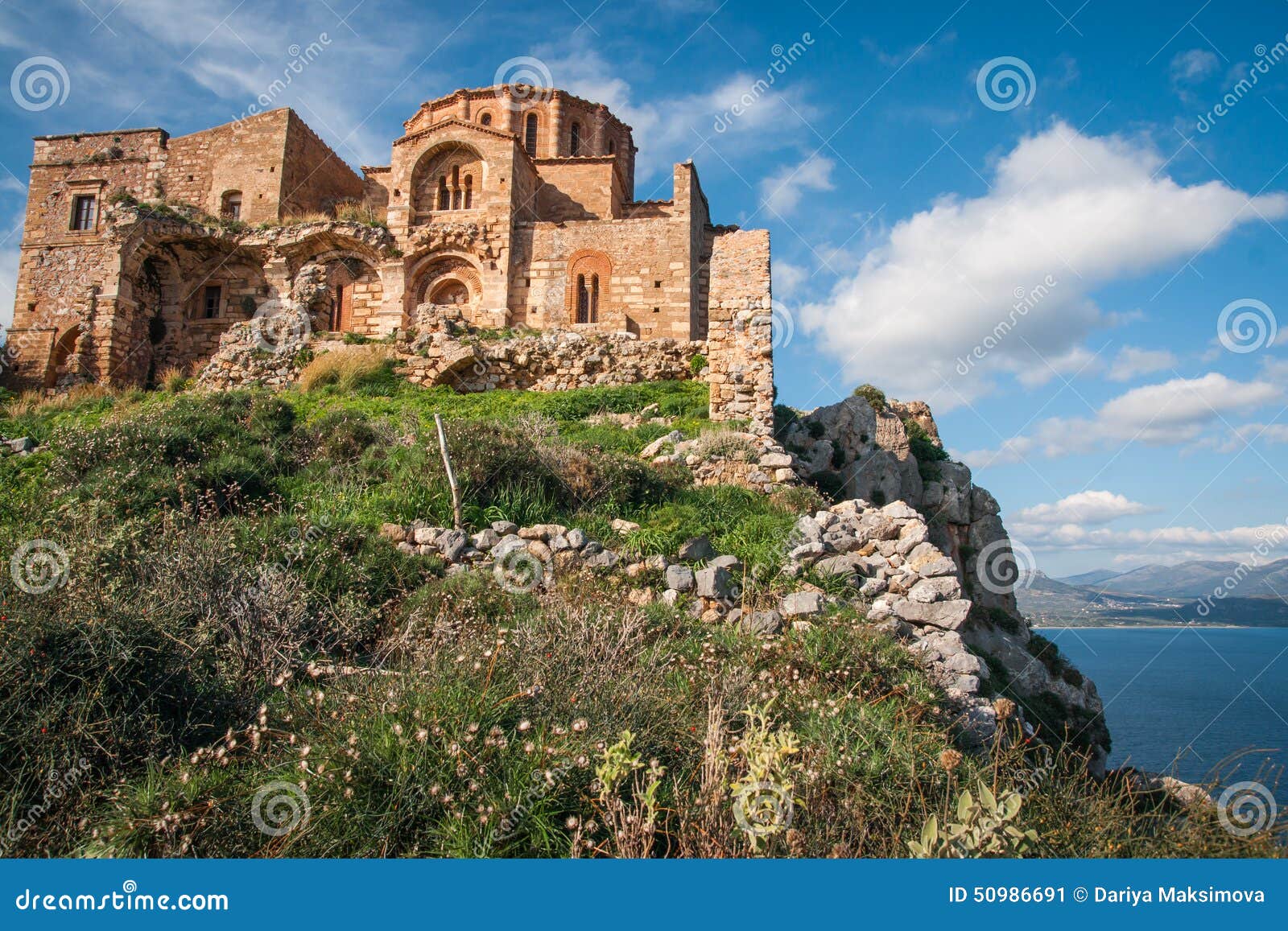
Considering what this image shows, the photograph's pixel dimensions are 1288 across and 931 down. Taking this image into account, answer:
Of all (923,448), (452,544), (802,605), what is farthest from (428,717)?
(923,448)

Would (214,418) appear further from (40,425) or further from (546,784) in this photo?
(546,784)

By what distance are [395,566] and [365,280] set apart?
68.9 feet

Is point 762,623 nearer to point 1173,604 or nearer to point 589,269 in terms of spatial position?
point 589,269

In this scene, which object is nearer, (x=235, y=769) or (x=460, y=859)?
(x=460, y=859)

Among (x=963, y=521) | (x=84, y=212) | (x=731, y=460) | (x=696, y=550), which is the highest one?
(x=84, y=212)

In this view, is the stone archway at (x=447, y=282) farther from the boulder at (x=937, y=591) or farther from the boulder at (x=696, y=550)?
the boulder at (x=937, y=591)

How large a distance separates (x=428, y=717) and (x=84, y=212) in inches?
1313

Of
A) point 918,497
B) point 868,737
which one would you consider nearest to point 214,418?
point 868,737

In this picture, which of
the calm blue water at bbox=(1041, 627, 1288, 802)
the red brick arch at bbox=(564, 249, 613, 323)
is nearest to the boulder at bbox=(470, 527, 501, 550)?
the calm blue water at bbox=(1041, 627, 1288, 802)

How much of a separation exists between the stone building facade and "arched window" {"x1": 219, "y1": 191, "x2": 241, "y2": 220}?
0.05m

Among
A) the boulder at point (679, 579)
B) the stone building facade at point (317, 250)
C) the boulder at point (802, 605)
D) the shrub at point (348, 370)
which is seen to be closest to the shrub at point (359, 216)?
the stone building facade at point (317, 250)

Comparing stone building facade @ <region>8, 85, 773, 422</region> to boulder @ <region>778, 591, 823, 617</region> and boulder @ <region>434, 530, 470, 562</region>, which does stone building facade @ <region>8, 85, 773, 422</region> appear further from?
boulder @ <region>778, 591, 823, 617</region>

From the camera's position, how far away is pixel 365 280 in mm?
25500

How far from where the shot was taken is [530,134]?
32438mm
